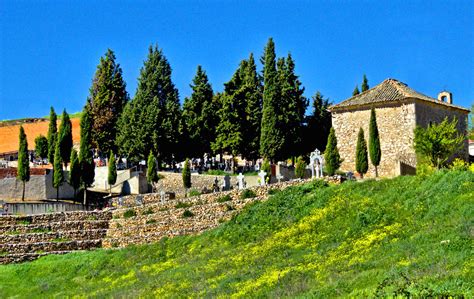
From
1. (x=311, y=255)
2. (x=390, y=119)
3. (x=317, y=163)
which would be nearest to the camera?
(x=311, y=255)

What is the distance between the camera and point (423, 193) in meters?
30.4

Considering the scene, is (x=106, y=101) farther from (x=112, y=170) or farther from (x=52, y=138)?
(x=112, y=170)

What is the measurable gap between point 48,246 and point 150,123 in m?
16.9

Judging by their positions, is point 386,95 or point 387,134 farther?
point 386,95

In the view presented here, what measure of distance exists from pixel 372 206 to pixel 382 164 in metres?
18.1

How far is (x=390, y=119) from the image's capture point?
48656 mm

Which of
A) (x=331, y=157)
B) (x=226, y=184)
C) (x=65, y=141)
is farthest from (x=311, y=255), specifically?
(x=65, y=141)

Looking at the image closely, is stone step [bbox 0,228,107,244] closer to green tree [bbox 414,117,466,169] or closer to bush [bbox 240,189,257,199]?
bush [bbox 240,189,257,199]

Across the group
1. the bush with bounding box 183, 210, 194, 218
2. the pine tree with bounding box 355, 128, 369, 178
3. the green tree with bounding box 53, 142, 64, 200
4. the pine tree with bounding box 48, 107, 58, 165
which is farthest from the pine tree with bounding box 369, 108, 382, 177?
the pine tree with bounding box 48, 107, 58, 165

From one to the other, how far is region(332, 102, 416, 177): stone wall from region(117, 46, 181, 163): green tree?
13058mm

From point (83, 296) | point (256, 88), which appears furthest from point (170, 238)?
point (256, 88)

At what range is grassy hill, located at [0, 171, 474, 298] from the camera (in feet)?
66.1

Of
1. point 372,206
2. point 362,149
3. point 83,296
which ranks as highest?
point 362,149

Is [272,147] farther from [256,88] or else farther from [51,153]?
[51,153]
